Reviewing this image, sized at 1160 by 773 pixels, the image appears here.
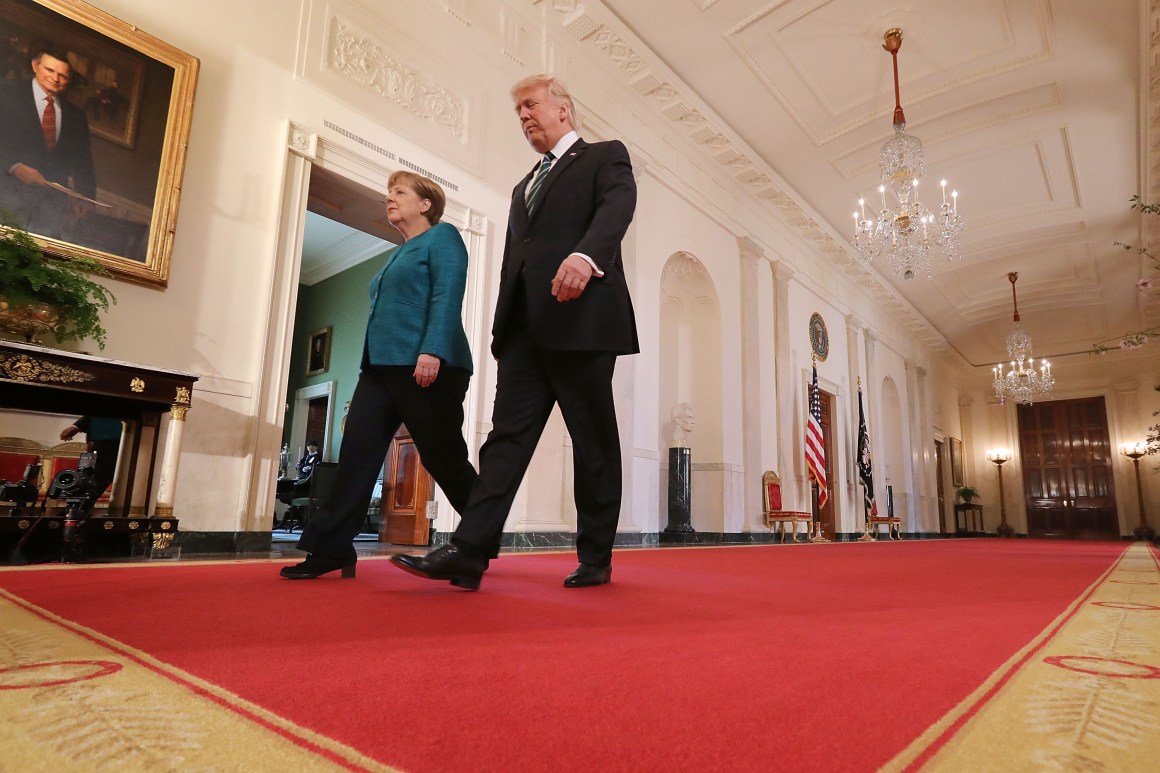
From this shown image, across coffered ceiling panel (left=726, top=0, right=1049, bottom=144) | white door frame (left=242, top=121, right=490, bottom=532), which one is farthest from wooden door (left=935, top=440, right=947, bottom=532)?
white door frame (left=242, top=121, right=490, bottom=532)

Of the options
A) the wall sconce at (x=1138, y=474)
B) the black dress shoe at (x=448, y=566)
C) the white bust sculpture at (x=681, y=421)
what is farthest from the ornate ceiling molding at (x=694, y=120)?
the wall sconce at (x=1138, y=474)

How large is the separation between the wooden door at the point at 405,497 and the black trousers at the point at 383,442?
2.80 meters

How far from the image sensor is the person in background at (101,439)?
9.21ft

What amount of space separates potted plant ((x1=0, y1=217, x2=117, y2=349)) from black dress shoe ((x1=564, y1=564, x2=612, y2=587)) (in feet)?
7.86

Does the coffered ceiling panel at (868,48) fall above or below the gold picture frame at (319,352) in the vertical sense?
above

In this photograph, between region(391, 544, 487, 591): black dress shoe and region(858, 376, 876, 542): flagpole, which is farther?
region(858, 376, 876, 542): flagpole

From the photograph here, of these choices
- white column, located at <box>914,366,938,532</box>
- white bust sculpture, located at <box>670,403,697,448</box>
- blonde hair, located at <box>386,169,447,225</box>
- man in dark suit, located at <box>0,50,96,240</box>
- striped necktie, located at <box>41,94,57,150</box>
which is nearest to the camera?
blonde hair, located at <box>386,169,447,225</box>

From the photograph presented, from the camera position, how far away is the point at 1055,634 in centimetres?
113

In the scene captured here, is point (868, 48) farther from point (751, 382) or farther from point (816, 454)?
point (816, 454)

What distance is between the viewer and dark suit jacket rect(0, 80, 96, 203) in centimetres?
291

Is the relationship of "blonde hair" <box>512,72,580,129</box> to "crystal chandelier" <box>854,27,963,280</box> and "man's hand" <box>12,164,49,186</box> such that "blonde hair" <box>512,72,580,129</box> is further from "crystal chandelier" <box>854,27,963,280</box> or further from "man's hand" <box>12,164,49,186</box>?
"crystal chandelier" <box>854,27,963,280</box>

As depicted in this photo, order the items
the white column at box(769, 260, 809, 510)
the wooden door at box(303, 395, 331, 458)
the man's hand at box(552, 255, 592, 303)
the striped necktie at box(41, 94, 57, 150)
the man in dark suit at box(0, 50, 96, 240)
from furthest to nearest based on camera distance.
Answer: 1. the wooden door at box(303, 395, 331, 458)
2. the white column at box(769, 260, 809, 510)
3. the striped necktie at box(41, 94, 57, 150)
4. the man in dark suit at box(0, 50, 96, 240)
5. the man's hand at box(552, 255, 592, 303)

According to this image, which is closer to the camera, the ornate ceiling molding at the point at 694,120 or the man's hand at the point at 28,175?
the man's hand at the point at 28,175

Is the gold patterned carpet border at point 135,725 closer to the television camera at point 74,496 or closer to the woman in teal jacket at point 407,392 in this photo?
the woman in teal jacket at point 407,392
